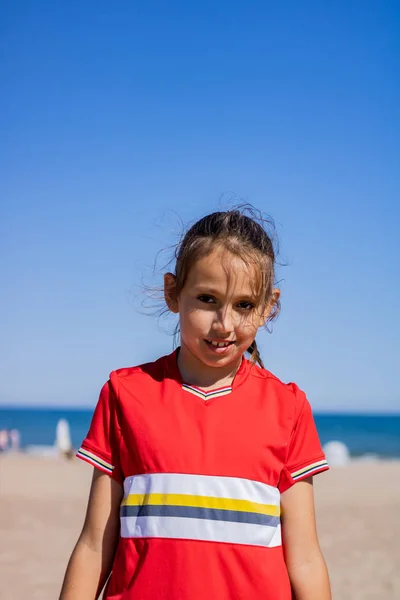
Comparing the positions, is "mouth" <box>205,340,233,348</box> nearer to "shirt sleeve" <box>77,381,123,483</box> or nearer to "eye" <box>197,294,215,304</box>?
"eye" <box>197,294,215,304</box>

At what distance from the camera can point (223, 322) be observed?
92.4 inches

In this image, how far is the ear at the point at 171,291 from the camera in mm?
2537

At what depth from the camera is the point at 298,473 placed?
238 cm

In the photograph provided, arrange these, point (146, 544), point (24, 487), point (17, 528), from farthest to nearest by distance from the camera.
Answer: point (24, 487) → point (17, 528) → point (146, 544)

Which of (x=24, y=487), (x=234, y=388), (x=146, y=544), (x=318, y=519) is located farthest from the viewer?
(x=24, y=487)

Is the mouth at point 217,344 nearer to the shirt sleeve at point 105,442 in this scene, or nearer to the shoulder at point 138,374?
the shoulder at point 138,374

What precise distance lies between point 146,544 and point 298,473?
50 centimetres

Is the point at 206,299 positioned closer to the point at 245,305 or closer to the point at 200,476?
the point at 245,305

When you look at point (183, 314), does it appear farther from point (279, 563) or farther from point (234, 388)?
point (279, 563)

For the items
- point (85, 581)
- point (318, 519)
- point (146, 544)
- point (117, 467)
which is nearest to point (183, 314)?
point (117, 467)

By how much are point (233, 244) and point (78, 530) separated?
27.5 feet

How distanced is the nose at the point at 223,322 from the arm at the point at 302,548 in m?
0.51

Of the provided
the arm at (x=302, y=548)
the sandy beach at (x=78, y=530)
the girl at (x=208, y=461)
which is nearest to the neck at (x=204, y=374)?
the girl at (x=208, y=461)

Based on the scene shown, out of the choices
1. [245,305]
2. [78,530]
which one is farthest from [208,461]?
[78,530]
